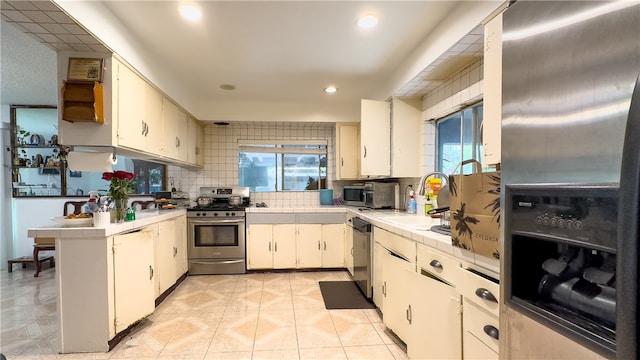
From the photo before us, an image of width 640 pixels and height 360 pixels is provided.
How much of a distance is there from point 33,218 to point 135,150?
3.26 meters

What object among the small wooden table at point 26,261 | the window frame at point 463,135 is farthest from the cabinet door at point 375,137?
the small wooden table at point 26,261

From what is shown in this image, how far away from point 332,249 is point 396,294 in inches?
75.9

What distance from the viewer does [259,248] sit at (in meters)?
3.77

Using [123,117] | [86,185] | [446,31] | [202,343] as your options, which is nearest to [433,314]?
[202,343]

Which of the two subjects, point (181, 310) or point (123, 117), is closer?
point (123, 117)

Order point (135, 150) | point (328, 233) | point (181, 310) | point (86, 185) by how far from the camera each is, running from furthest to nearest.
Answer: point (86, 185) → point (328, 233) → point (181, 310) → point (135, 150)

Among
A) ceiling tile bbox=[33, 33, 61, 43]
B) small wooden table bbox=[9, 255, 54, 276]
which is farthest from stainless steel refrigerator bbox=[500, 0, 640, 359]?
small wooden table bbox=[9, 255, 54, 276]

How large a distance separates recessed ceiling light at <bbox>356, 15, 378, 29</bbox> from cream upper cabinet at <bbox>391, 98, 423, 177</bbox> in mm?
1062

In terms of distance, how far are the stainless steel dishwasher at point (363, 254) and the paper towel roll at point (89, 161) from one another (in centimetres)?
236

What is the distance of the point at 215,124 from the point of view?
4.41m

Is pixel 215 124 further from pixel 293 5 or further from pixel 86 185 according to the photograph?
pixel 293 5

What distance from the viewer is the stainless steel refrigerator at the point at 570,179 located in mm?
402

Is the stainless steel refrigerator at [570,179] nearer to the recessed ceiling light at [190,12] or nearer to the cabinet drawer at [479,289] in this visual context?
the cabinet drawer at [479,289]

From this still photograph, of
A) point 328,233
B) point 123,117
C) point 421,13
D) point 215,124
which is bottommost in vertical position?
point 328,233
